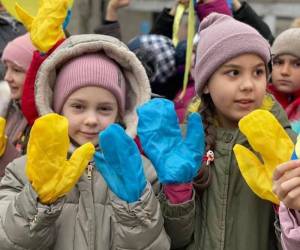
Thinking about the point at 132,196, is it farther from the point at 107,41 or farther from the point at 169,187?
the point at 107,41

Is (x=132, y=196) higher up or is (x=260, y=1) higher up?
(x=260, y=1)

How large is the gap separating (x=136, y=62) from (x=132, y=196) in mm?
561

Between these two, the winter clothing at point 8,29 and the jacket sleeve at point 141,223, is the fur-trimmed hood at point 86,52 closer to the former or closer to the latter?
the jacket sleeve at point 141,223

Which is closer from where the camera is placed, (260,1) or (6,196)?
(6,196)

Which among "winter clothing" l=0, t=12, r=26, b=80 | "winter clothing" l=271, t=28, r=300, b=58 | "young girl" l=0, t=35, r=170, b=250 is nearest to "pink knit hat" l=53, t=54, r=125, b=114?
"young girl" l=0, t=35, r=170, b=250

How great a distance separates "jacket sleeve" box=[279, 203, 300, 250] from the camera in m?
1.50

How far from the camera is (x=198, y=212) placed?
74.8 inches

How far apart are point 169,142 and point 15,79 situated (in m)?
1.22

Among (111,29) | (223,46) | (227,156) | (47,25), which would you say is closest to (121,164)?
(227,156)

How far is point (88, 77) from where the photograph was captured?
1.96m

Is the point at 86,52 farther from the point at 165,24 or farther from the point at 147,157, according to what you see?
the point at 165,24

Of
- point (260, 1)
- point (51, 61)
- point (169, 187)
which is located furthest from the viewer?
point (260, 1)

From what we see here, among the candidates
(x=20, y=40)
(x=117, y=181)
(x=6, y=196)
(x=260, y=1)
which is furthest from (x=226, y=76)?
(x=260, y=1)

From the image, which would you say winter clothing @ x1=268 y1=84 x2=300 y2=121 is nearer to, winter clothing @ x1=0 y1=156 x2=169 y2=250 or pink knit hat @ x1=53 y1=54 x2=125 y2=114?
pink knit hat @ x1=53 y1=54 x2=125 y2=114
